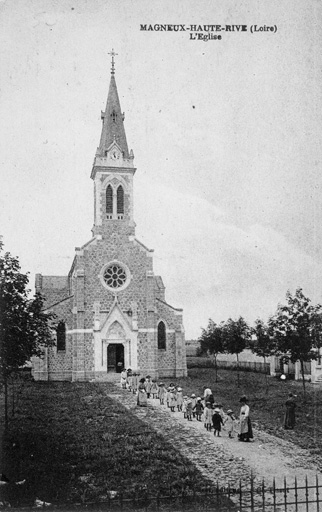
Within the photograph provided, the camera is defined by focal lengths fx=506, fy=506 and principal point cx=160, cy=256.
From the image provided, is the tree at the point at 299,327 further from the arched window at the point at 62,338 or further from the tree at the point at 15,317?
the arched window at the point at 62,338

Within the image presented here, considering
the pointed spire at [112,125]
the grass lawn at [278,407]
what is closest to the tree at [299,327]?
the grass lawn at [278,407]

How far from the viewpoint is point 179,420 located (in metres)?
19.2

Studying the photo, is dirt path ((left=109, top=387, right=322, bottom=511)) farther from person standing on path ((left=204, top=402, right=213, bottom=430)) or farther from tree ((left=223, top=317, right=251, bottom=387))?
tree ((left=223, top=317, right=251, bottom=387))

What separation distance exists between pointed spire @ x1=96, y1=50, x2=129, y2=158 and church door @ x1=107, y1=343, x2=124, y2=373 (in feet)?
51.3

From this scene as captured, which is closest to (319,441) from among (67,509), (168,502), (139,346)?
(168,502)

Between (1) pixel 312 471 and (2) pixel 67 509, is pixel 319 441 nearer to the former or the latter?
(1) pixel 312 471

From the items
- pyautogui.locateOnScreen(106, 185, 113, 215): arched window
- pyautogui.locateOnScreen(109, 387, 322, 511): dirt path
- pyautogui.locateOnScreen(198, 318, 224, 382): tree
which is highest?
pyautogui.locateOnScreen(106, 185, 113, 215): arched window

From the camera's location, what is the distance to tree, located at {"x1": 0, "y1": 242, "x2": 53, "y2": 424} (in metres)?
13.2

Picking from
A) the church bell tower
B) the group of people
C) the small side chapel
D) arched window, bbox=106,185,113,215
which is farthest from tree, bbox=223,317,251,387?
arched window, bbox=106,185,113,215

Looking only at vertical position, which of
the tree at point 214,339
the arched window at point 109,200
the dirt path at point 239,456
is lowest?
the dirt path at point 239,456

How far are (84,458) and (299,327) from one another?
13003 millimetres

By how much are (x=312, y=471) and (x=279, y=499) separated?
2.35 meters

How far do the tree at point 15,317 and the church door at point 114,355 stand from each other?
24.9 meters

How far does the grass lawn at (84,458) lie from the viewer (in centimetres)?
1003
